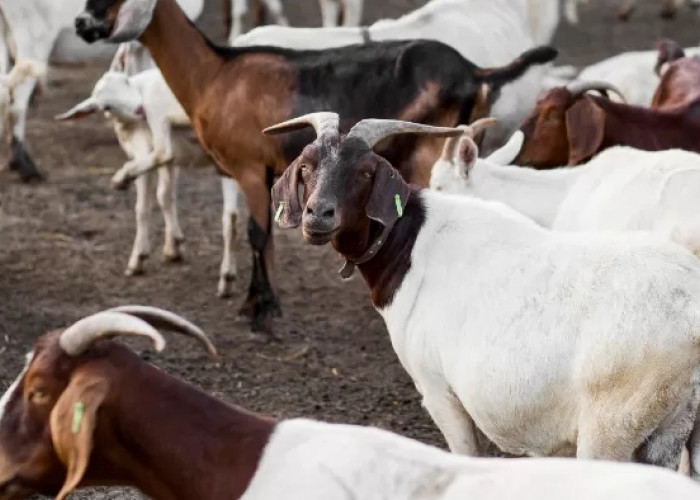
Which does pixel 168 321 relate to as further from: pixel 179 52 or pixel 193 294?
pixel 193 294

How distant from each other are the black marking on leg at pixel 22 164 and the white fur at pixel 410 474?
8.16 meters

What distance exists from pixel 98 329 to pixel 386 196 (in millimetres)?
1696

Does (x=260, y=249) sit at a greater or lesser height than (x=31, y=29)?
greater

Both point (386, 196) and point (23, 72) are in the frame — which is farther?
point (23, 72)

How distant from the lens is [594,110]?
745 centimetres

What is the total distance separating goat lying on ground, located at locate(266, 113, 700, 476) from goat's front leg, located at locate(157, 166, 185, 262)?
387 cm

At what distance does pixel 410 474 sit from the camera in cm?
367

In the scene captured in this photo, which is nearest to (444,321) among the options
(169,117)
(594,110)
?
(594,110)

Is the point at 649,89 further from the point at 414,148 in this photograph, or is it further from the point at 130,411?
the point at 130,411

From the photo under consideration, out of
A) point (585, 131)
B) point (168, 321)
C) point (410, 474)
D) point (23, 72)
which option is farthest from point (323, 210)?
point (23, 72)

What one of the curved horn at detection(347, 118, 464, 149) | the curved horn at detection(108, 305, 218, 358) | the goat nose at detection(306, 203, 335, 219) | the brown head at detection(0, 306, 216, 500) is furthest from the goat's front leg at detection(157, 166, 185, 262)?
the brown head at detection(0, 306, 216, 500)

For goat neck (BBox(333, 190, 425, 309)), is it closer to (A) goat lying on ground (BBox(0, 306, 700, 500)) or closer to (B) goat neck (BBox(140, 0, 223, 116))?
(A) goat lying on ground (BBox(0, 306, 700, 500))

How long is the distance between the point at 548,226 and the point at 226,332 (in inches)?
91.3

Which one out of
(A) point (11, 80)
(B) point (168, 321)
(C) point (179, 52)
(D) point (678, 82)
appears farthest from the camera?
(A) point (11, 80)
